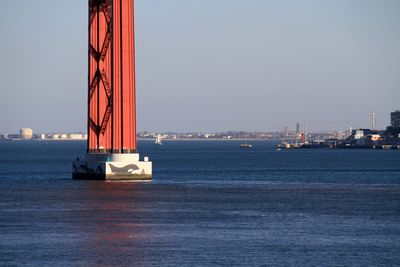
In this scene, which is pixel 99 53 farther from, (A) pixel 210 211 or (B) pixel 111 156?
(A) pixel 210 211

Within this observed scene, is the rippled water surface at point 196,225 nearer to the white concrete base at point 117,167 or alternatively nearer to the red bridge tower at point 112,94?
the white concrete base at point 117,167

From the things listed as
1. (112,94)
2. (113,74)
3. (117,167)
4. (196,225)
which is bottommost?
(196,225)

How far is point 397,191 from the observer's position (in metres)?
97.4

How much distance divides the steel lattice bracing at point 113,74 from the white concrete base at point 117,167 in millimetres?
773

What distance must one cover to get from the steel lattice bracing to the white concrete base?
773mm

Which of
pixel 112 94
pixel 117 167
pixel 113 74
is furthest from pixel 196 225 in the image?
pixel 112 94

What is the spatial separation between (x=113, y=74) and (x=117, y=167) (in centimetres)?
788

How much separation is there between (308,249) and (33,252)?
1194cm

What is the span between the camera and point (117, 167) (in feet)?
329

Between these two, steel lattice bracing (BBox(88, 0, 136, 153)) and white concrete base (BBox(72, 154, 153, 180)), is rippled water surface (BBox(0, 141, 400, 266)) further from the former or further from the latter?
steel lattice bracing (BBox(88, 0, 136, 153))

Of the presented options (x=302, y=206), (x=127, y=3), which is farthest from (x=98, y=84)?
(x=302, y=206)

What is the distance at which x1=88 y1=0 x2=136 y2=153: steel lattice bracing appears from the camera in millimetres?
99625

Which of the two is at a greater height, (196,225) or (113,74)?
(113,74)

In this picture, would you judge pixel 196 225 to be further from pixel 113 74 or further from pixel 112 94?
pixel 112 94
